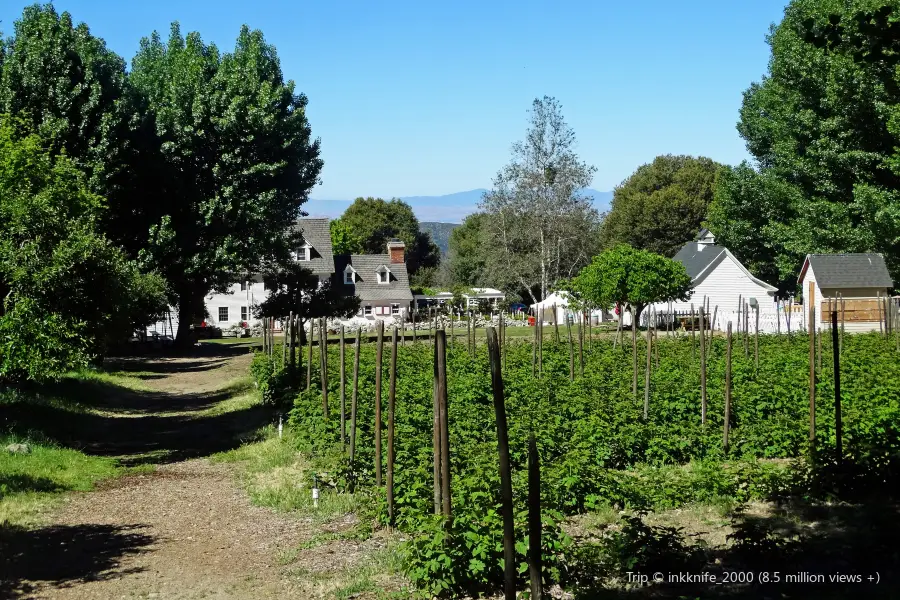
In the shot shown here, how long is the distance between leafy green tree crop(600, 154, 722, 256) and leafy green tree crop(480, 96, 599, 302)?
20582 millimetres

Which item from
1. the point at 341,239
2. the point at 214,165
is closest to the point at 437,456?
the point at 214,165

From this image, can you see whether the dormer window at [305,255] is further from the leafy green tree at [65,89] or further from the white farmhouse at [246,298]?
the leafy green tree at [65,89]

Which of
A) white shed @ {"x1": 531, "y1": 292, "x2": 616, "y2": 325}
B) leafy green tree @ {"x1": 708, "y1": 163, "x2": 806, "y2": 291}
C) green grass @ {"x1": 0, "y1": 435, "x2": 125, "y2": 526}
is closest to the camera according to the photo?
green grass @ {"x1": 0, "y1": 435, "x2": 125, "y2": 526}

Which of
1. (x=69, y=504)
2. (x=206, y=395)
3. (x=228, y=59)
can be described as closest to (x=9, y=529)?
(x=69, y=504)

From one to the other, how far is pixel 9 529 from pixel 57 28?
985 inches

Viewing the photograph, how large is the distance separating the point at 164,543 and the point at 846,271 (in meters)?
41.4

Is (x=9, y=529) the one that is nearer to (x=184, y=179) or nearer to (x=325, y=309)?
(x=184, y=179)

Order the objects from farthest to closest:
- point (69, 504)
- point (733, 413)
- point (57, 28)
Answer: point (57, 28) → point (733, 413) → point (69, 504)

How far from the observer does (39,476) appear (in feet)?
46.8

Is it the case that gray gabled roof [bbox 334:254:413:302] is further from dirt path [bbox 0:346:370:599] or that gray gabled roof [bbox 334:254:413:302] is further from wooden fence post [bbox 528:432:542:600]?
wooden fence post [bbox 528:432:542:600]

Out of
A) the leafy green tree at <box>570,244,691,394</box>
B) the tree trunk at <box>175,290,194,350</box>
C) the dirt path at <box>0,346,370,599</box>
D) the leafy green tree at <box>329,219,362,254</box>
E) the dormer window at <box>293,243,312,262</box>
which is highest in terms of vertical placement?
the leafy green tree at <box>329,219,362,254</box>

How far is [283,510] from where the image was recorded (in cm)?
1192

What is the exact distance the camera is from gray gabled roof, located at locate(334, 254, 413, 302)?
7156cm

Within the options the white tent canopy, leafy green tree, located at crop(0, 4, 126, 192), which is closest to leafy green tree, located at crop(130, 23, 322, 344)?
leafy green tree, located at crop(0, 4, 126, 192)
